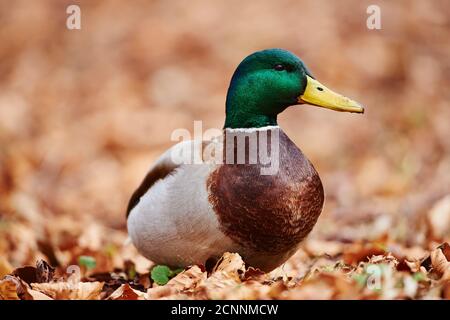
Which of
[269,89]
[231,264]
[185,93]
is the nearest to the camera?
[231,264]

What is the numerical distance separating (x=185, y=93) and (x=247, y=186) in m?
5.93

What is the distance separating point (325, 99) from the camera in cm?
375

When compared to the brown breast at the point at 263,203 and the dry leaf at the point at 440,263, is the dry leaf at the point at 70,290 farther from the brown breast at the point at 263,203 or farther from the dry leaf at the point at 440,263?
the dry leaf at the point at 440,263

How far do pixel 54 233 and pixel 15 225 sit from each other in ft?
0.97

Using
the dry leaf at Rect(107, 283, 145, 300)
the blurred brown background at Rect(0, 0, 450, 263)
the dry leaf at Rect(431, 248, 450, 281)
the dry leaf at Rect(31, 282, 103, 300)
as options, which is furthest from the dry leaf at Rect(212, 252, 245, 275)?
the blurred brown background at Rect(0, 0, 450, 263)

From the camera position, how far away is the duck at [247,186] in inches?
140

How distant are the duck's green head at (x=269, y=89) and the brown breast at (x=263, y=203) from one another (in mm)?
281

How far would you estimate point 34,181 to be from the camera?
7812 millimetres

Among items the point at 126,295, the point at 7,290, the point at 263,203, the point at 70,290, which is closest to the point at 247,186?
the point at 263,203

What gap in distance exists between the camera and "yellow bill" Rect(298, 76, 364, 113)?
369 centimetres

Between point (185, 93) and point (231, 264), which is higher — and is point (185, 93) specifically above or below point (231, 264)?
above

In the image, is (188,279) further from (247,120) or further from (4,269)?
(4,269)

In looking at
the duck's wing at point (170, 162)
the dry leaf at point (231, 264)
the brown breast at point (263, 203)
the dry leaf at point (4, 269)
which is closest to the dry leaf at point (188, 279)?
the dry leaf at point (231, 264)
